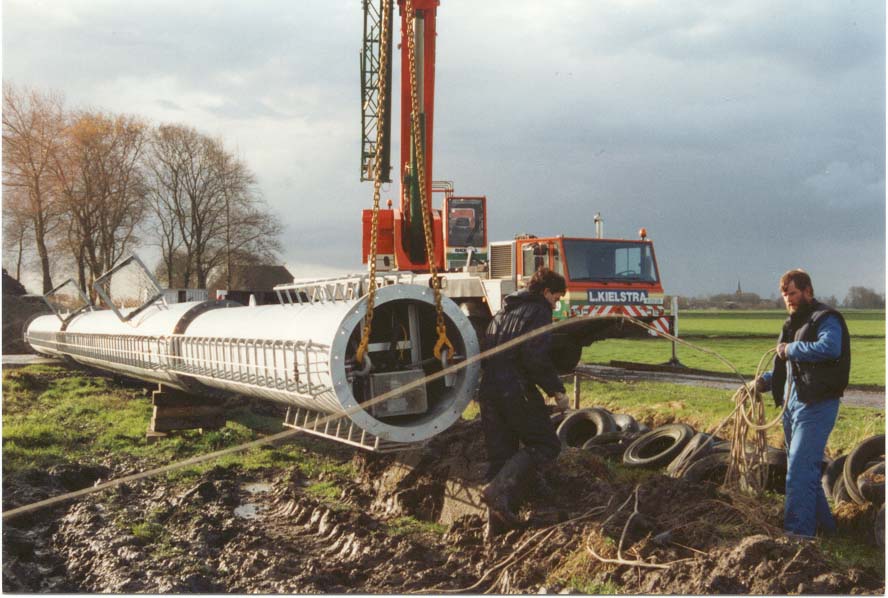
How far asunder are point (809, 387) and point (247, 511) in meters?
5.29

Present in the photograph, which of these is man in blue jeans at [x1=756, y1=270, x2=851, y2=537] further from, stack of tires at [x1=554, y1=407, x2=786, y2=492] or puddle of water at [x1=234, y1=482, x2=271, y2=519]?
puddle of water at [x1=234, y1=482, x2=271, y2=519]

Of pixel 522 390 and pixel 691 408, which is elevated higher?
pixel 522 390

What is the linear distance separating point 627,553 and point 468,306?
31.2ft

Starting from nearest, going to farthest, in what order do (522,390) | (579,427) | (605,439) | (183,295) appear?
(522,390) → (605,439) → (579,427) → (183,295)

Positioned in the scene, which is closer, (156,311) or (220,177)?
(156,311)

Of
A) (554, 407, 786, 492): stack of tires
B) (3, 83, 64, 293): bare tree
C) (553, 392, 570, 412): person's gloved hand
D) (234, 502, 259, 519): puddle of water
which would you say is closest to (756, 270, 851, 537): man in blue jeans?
(554, 407, 786, 492): stack of tires

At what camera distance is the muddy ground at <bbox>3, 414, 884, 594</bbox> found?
4988 mm

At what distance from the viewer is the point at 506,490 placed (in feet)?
20.2

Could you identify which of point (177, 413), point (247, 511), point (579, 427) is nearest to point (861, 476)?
point (579, 427)

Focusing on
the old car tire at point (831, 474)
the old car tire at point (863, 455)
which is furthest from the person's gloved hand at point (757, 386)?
the old car tire at point (831, 474)

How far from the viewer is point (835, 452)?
8766 millimetres

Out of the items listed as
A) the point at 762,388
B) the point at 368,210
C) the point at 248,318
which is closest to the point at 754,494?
the point at 762,388

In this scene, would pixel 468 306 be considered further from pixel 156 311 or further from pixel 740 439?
pixel 740 439

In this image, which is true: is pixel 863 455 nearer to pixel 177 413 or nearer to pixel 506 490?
pixel 506 490
